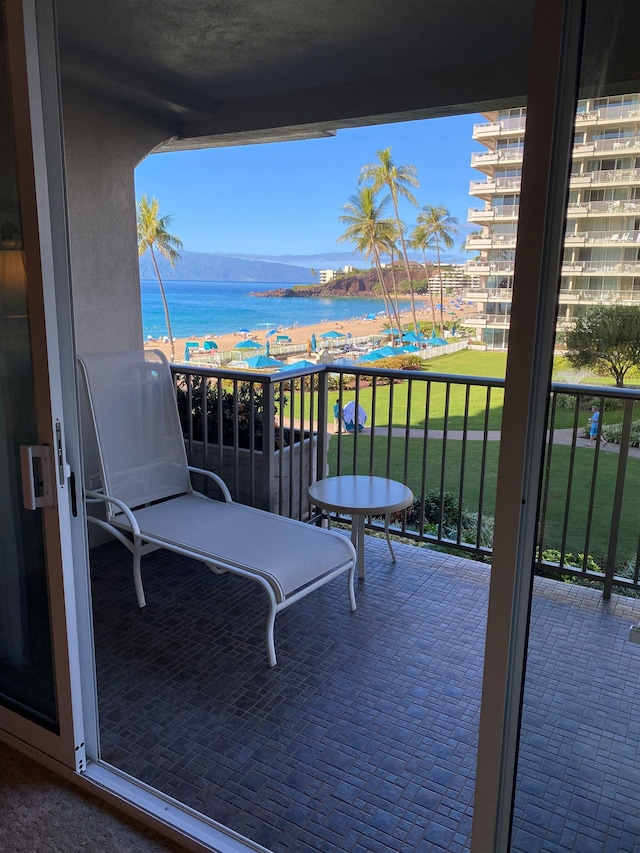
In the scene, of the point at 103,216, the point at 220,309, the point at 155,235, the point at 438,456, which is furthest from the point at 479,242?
the point at 220,309

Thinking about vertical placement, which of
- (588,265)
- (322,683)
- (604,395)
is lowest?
(322,683)

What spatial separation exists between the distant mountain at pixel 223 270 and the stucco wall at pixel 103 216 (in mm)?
22086

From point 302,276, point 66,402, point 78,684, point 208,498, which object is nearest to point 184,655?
point 78,684

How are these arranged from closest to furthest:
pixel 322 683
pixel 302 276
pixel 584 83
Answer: pixel 584 83 → pixel 322 683 → pixel 302 276

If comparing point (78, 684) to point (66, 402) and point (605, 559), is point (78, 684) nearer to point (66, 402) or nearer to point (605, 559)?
point (66, 402)

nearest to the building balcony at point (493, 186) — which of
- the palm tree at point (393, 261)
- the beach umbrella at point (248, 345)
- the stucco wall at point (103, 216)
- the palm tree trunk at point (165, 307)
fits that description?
the stucco wall at point (103, 216)

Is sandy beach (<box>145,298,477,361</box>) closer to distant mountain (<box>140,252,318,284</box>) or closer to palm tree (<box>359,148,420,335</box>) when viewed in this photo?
distant mountain (<box>140,252,318,284</box>)

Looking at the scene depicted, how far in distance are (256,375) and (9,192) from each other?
84.1 inches

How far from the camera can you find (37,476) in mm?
1867

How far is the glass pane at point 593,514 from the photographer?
1.11 m

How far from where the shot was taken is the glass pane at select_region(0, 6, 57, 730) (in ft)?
5.87

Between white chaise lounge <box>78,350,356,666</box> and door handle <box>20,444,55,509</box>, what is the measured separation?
1179 mm

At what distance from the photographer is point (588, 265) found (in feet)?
3.78

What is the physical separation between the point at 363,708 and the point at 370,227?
20924 millimetres
